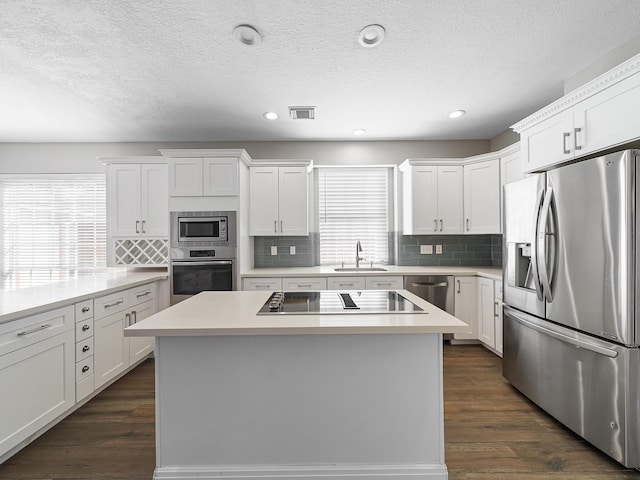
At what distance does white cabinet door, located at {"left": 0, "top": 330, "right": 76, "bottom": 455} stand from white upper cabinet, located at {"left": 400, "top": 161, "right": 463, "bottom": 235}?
354 cm

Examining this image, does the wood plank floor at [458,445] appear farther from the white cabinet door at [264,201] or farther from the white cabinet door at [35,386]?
the white cabinet door at [264,201]

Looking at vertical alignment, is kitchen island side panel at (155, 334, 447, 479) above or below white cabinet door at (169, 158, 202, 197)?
below

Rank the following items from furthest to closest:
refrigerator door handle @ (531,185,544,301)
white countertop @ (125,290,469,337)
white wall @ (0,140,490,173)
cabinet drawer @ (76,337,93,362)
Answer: white wall @ (0,140,490,173)
cabinet drawer @ (76,337,93,362)
refrigerator door handle @ (531,185,544,301)
white countertop @ (125,290,469,337)

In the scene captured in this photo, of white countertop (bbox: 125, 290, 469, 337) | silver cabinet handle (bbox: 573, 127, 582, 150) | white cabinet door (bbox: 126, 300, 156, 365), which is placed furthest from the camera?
white cabinet door (bbox: 126, 300, 156, 365)

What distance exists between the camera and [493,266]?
13.6 feet

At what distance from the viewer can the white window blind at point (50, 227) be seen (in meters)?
4.12

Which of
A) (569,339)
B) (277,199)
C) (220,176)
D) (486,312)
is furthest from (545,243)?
(220,176)

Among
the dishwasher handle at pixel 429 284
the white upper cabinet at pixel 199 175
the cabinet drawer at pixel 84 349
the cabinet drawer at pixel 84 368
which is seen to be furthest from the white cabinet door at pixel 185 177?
the dishwasher handle at pixel 429 284

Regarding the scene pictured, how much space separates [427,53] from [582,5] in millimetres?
854

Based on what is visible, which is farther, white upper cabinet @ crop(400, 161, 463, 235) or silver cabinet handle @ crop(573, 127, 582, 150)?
white upper cabinet @ crop(400, 161, 463, 235)

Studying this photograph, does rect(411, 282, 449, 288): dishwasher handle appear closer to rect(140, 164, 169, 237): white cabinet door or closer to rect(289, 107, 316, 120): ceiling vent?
rect(289, 107, 316, 120): ceiling vent

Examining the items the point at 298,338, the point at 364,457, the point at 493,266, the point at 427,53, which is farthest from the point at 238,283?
the point at 493,266

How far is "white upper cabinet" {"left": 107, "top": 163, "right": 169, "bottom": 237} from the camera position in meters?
3.66

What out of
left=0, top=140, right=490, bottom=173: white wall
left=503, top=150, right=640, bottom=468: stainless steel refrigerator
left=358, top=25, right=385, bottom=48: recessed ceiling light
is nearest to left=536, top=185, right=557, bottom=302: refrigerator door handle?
left=503, top=150, right=640, bottom=468: stainless steel refrigerator
